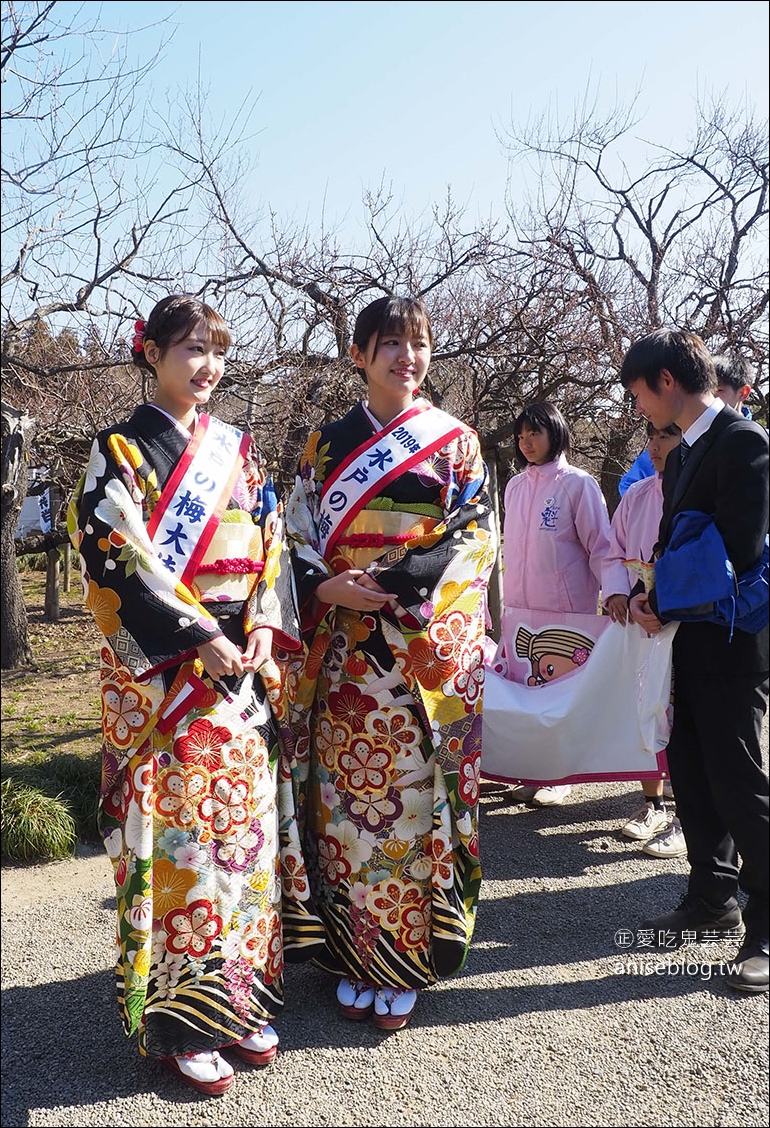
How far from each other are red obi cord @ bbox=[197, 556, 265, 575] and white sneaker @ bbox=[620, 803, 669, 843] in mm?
2386

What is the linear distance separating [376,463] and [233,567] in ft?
1.79

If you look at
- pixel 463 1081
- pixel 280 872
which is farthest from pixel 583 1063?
pixel 280 872

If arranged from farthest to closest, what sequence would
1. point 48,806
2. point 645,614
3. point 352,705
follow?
point 48,806
point 645,614
point 352,705

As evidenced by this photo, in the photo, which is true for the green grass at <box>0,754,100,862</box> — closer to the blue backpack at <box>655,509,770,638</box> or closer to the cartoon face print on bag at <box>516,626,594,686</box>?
the cartoon face print on bag at <box>516,626,594,686</box>

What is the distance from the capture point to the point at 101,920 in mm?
3371

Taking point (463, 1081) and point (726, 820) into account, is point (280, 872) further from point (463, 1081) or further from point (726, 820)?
point (726, 820)

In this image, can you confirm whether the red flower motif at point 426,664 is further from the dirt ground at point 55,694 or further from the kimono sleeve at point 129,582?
the dirt ground at point 55,694

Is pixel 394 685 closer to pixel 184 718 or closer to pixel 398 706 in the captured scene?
pixel 398 706

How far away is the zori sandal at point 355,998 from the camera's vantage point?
8.59ft

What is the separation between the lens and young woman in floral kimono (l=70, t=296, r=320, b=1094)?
230 cm

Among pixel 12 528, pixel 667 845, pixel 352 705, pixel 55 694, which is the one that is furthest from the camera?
pixel 12 528

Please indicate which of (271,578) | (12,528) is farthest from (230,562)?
(12,528)

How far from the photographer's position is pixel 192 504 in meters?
2.39

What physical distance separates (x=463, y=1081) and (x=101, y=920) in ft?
5.46
